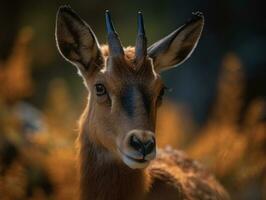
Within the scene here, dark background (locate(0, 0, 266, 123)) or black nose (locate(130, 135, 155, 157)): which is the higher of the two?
black nose (locate(130, 135, 155, 157))

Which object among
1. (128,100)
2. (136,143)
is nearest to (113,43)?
(128,100)

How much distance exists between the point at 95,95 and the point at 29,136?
4.69 m

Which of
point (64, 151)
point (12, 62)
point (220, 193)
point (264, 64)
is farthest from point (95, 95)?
point (264, 64)

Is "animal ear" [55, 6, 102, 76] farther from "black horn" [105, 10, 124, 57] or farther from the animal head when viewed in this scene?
"black horn" [105, 10, 124, 57]

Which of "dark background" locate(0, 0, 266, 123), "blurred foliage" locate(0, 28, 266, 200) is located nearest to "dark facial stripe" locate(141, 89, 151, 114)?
"blurred foliage" locate(0, 28, 266, 200)

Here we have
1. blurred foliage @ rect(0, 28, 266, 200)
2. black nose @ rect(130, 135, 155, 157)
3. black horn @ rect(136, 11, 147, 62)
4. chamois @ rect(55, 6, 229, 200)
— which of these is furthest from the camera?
blurred foliage @ rect(0, 28, 266, 200)

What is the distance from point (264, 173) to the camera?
11930 millimetres

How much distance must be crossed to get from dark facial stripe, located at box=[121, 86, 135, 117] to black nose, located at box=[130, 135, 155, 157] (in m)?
0.38

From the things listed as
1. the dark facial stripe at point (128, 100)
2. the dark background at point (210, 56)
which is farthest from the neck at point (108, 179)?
the dark background at point (210, 56)

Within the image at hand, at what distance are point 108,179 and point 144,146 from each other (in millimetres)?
1219

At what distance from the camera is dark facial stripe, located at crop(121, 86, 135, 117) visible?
7191 mm

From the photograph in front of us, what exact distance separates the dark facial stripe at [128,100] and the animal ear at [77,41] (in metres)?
0.80

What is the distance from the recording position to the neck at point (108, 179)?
7.86m

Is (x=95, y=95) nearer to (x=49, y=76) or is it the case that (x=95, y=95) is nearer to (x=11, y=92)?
(x=11, y=92)
